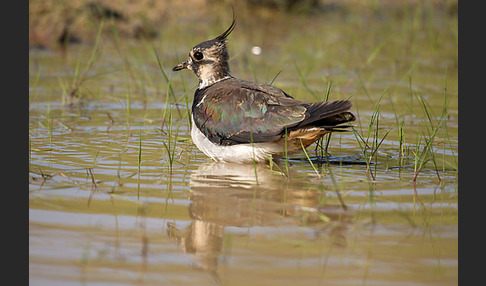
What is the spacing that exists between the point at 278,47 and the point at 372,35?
2.02 meters

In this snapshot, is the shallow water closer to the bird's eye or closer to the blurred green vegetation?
the bird's eye

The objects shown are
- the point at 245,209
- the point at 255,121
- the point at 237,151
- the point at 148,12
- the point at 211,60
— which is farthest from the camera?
the point at 148,12

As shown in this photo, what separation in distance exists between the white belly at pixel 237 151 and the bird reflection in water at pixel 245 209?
0.20m

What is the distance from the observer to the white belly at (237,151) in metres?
5.48

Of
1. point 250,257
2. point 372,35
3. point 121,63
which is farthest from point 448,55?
point 250,257

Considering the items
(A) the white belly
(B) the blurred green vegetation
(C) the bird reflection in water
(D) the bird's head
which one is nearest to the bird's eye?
(D) the bird's head

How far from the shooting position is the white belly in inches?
216

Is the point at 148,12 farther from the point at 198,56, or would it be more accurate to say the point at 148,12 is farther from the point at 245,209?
the point at 245,209

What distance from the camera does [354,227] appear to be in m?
4.07

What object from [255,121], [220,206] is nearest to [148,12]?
[255,121]

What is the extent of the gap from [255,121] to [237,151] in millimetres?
321

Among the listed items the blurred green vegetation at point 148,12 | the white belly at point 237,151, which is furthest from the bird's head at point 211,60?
the blurred green vegetation at point 148,12

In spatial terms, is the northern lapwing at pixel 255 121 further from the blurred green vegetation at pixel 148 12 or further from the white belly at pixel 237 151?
the blurred green vegetation at pixel 148 12

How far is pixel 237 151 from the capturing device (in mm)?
5586
